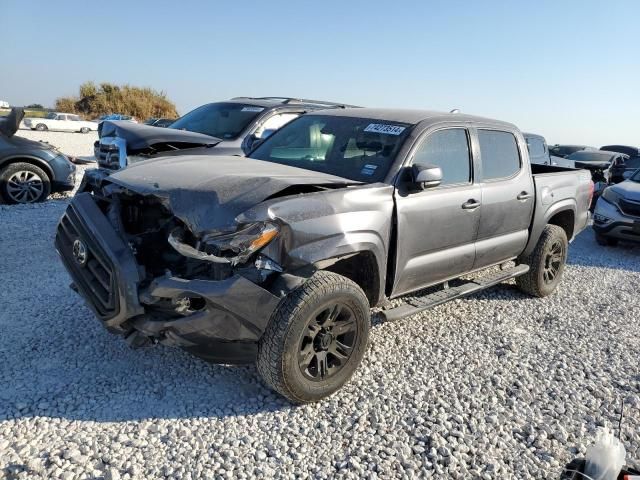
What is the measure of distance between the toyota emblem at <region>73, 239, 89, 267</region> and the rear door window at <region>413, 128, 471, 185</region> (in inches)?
95.7

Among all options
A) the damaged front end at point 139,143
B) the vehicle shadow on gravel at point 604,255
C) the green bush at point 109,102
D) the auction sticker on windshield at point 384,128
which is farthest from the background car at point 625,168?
the green bush at point 109,102

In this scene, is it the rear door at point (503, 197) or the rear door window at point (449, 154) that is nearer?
the rear door window at point (449, 154)

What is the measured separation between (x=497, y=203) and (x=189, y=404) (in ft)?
10.3

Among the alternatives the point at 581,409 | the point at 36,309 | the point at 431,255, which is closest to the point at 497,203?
the point at 431,255

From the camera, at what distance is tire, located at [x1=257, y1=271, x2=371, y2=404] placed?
2998mm

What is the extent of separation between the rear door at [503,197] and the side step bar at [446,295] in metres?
0.15

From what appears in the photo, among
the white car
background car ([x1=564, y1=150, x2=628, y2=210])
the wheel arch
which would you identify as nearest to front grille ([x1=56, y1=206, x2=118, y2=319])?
the wheel arch

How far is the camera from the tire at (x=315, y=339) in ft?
9.84

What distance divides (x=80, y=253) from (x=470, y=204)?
302 centimetres

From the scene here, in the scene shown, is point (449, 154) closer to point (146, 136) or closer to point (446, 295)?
point (446, 295)

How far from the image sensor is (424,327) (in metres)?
4.61

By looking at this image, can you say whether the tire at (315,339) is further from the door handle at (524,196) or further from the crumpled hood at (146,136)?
the crumpled hood at (146,136)

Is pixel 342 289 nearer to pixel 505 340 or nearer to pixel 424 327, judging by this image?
pixel 424 327

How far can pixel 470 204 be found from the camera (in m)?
4.31
